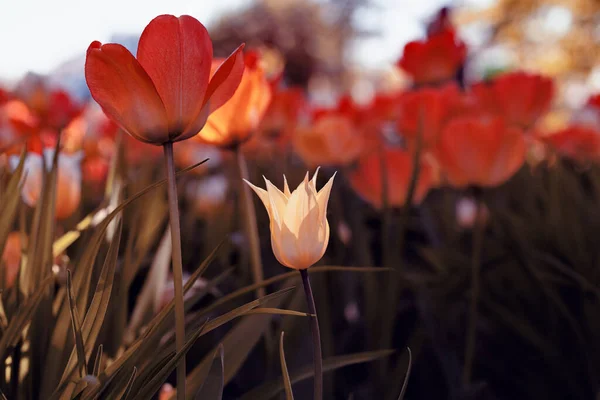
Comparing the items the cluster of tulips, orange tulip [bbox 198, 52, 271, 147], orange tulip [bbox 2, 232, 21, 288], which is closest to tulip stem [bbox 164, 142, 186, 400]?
the cluster of tulips

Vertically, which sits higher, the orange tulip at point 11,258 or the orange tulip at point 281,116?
the orange tulip at point 281,116

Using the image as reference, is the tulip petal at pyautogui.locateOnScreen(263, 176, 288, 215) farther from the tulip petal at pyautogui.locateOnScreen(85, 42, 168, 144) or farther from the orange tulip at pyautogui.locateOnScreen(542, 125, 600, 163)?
the orange tulip at pyautogui.locateOnScreen(542, 125, 600, 163)

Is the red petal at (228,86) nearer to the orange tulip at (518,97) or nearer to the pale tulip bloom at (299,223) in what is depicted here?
the pale tulip bloom at (299,223)

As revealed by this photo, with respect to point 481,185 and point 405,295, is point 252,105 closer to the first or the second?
point 481,185

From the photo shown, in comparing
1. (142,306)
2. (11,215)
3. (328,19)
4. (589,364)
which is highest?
(328,19)

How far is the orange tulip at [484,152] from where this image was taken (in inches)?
30.9

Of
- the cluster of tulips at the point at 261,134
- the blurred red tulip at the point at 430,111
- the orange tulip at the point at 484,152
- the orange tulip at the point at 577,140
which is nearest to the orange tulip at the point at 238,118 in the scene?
the cluster of tulips at the point at 261,134

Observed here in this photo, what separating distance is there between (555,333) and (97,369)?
2.17ft

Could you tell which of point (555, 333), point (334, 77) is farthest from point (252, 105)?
point (334, 77)

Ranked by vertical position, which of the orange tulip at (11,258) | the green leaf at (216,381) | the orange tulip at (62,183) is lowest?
the green leaf at (216,381)

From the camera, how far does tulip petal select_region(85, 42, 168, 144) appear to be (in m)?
0.37

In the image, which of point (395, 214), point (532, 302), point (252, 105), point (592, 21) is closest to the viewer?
point (252, 105)

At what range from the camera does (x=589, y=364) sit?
0.79 meters

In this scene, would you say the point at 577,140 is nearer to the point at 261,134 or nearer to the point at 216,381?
the point at 261,134
